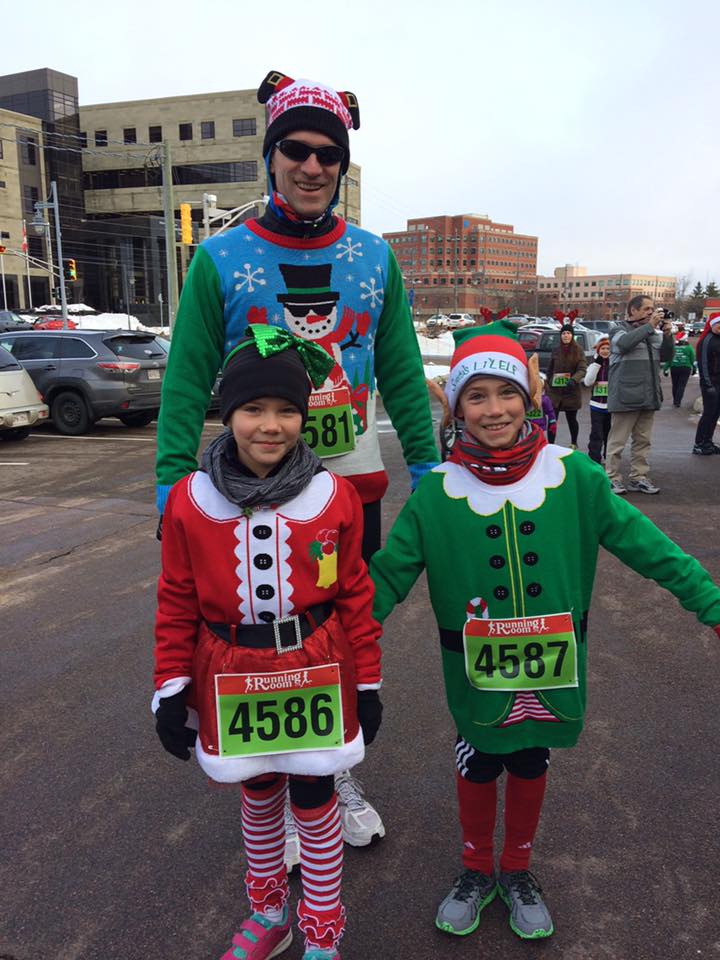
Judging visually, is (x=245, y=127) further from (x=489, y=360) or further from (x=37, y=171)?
(x=489, y=360)

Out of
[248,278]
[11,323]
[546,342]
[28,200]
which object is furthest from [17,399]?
[28,200]

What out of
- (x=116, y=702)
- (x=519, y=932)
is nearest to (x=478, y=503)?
(x=519, y=932)

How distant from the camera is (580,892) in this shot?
88.4 inches

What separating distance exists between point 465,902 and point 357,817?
1.64 ft

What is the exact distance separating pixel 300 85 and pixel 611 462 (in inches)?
247

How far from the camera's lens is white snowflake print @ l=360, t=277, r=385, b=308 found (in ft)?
7.46

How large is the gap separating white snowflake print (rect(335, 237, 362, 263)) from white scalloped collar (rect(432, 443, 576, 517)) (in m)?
0.76

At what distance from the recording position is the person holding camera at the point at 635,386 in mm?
7200

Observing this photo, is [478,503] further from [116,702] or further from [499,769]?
[116,702]

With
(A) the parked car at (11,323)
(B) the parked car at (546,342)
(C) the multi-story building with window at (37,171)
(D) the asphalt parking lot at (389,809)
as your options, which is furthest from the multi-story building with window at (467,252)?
(D) the asphalt parking lot at (389,809)

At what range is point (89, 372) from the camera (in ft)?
38.5

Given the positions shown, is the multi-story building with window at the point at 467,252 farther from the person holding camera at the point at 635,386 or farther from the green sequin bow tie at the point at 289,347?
the green sequin bow tie at the point at 289,347

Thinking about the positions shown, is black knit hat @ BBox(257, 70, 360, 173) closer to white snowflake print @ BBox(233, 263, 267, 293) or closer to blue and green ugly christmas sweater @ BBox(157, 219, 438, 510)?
blue and green ugly christmas sweater @ BBox(157, 219, 438, 510)

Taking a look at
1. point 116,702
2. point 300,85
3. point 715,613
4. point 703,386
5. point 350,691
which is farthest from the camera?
point 703,386
